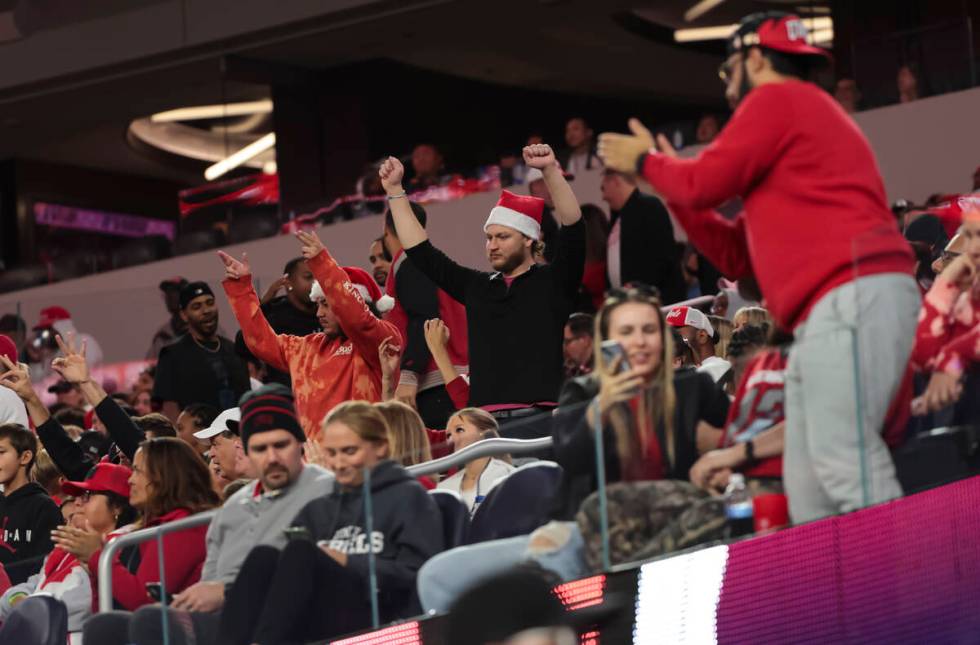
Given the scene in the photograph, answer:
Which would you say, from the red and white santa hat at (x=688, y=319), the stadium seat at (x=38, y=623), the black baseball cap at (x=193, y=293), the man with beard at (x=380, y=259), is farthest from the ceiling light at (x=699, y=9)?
the stadium seat at (x=38, y=623)

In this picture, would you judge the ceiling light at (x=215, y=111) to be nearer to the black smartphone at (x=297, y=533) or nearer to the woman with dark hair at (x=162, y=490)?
the woman with dark hair at (x=162, y=490)

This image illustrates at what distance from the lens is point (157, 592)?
514 cm

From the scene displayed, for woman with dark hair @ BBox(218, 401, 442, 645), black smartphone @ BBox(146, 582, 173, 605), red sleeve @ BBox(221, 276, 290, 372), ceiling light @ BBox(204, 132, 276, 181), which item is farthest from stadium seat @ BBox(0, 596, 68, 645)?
ceiling light @ BBox(204, 132, 276, 181)

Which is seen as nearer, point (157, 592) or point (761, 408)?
point (761, 408)

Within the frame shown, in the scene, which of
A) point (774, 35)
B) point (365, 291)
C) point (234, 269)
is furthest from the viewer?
point (234, 269)

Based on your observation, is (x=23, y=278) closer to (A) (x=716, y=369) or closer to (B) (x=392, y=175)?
(B) (x=392, y=175)

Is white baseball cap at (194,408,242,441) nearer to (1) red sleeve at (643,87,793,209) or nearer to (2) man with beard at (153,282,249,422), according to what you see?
(2) man with beard at (153,282,249,422)

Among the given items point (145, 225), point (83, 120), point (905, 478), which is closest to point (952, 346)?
point (905, 478)

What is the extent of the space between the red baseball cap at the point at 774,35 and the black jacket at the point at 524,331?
1.78 meters

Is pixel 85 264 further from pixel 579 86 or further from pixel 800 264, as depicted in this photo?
pixel 800 264

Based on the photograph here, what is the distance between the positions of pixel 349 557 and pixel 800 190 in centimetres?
148

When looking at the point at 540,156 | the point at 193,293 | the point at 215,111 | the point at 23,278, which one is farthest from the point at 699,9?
the point at 540,156

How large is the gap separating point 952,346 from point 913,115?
27.8 feet

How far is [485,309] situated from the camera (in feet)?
21.2
